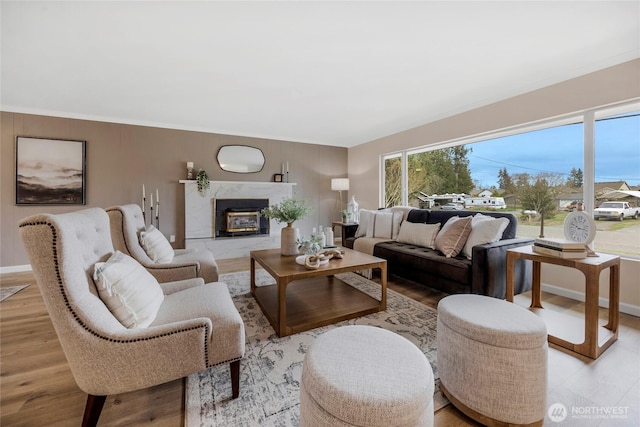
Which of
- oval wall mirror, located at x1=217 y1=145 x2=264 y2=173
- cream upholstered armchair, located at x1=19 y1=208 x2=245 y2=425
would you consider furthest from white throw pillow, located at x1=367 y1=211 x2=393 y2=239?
cream upholstered armchair, located at x1=19 y1=208 x2=245 y2=425

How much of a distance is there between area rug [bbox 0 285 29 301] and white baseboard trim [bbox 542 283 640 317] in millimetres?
5909

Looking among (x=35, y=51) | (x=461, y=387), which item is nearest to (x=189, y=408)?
(x=461, y=387)

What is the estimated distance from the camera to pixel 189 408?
4.35 ft

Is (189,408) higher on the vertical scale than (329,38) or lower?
lower

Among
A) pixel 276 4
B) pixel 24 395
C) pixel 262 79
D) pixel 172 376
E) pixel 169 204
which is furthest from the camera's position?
pixel 169 204

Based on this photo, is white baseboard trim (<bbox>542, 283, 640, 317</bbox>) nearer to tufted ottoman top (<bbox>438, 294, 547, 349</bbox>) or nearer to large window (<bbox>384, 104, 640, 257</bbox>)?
large window (<bbox>384, 104, 640, 257</bbox>)

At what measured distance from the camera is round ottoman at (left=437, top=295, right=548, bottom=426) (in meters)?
1.16

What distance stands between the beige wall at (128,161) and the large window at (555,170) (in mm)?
3243

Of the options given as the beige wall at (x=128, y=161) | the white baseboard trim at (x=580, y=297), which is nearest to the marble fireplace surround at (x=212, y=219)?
the beige wall at (x=128, y=161)

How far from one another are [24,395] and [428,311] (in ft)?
9.23

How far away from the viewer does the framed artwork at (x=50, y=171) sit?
147 inches

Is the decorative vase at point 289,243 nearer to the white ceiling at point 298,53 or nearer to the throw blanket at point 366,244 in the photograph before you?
the throw blanket at point 366,244

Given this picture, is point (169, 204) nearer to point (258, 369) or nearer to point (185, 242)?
point (185, 242)

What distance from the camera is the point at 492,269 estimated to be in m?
2.36
